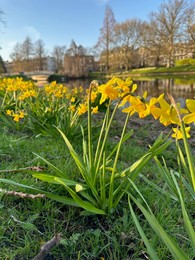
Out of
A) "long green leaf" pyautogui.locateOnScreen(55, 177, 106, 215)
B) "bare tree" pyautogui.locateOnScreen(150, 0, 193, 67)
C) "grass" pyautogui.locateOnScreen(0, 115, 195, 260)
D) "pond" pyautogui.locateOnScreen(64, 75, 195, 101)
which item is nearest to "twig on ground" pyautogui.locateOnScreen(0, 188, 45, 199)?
"grass" pyautogui.locateOnScreen(0, 115, 195, 260)

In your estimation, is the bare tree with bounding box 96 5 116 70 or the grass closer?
the grass

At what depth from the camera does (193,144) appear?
3.32 meters

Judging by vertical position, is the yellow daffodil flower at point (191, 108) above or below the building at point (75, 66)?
below

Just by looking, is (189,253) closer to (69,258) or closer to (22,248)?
(69,258)

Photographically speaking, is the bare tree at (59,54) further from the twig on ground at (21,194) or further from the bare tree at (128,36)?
the twig on ground at (21,194)

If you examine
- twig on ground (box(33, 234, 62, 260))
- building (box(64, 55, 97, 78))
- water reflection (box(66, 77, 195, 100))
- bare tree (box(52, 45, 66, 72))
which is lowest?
twig on ground (box(33, 234, 62, 260))

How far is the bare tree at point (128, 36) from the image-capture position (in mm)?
32625

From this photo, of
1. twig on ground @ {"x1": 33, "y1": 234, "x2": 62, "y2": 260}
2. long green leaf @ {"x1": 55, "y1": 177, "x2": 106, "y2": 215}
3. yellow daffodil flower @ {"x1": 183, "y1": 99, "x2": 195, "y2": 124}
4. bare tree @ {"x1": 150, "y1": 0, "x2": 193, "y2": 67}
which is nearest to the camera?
yellow daffodil flower @ {"x1": 183, "y1": 99, "x2": 195, "y2": 124}

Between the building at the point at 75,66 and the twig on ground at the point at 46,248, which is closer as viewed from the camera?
the twig on ground at the point at 46,248

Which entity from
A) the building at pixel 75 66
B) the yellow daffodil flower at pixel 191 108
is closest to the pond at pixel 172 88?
the yellow daffodil flower at pixel 191 108

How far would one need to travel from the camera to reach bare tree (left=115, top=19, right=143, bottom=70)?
32.6 metres

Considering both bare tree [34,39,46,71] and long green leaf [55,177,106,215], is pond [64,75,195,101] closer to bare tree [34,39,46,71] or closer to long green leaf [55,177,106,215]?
long green leaf [55,177,106,215]

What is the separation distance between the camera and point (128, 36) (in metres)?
33.2

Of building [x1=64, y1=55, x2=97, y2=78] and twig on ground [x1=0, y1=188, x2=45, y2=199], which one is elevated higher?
building [x1=64, y1=55, x2=97, y2=78]
